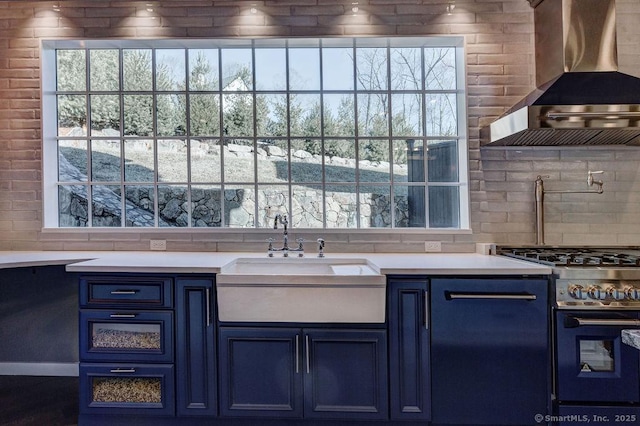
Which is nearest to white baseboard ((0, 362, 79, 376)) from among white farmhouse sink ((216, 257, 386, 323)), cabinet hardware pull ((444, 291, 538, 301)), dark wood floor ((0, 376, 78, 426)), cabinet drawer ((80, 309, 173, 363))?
dark wood floor ((0, 376, 78, 426))

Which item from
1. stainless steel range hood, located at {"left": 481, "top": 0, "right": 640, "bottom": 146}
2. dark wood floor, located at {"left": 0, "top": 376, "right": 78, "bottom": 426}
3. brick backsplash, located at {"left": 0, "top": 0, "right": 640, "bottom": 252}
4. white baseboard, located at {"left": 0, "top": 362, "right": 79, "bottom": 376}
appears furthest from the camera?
white baseboard, located at {"left": 0, "top": 362, "right": 79, "bottom": 376}

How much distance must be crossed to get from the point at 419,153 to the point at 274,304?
1688 mm

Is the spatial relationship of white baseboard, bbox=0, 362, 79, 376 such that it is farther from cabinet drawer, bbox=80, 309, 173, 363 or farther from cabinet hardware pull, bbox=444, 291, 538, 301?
cabinet hardware pull, bbox=444, 291, 538, 301

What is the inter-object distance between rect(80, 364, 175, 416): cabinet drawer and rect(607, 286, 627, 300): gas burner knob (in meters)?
2.44

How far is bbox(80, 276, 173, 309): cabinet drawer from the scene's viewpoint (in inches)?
86.8

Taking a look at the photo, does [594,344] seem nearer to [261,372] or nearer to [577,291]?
[577,291]

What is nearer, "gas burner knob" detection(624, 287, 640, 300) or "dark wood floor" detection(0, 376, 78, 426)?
"gas burner knob" detection(624, 287, 640, 300)

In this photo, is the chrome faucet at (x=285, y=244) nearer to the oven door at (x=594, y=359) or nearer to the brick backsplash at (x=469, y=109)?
the brick backsplash at (x=469, y=109)

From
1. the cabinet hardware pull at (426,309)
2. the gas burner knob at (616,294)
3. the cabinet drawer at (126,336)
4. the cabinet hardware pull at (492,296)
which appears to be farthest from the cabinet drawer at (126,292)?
the gas burner knob at (616,294)

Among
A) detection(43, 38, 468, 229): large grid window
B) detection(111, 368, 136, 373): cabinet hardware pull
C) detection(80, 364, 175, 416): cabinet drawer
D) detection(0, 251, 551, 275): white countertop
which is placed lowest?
detection(80, 364, 175, 416): cabinet drawer

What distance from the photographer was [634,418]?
6.68ft

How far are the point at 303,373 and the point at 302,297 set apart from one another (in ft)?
1.40

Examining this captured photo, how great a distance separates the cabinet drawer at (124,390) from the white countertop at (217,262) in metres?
0.57

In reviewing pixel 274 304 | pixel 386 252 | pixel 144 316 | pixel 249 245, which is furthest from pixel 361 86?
pixel 144 316
